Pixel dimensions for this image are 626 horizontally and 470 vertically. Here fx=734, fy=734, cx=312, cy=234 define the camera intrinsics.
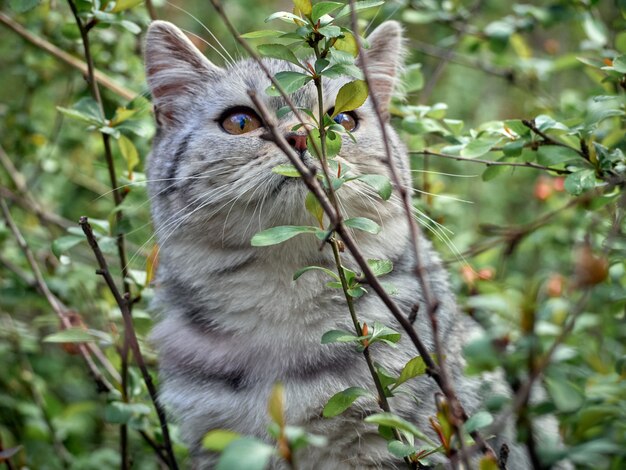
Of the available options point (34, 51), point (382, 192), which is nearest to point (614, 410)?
point (382, 192)

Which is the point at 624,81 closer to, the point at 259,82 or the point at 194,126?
the point at 259,82

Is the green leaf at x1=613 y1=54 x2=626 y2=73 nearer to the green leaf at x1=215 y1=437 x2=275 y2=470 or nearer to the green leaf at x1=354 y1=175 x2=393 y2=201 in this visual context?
the green leaf at x1=354 y1=175 x2=393 y2=201

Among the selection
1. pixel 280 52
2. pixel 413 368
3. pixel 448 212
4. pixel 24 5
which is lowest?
pixel 448 212

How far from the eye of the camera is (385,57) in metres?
2.78

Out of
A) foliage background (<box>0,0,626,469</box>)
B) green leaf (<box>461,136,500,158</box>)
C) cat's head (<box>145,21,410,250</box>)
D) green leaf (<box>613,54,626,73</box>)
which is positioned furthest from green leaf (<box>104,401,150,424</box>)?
green leaf (<box>613,54,626,73</box>)

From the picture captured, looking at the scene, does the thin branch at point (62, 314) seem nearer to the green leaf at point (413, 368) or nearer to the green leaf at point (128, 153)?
the green leaf at point (128, 153)

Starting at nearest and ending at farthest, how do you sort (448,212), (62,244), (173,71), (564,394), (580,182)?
(564,394)
(580,182)
(62,244)
(173,71)
(448,212)

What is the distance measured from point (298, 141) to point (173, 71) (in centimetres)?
94

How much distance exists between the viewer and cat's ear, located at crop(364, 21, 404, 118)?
2.73 m

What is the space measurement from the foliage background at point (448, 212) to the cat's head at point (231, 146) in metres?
0.13

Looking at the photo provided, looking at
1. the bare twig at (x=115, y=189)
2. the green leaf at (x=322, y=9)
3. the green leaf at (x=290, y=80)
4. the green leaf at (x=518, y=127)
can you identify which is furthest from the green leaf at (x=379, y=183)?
the bare twig at (x=115, y=189)

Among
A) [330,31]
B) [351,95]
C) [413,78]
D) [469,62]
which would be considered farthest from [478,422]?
[469,62]

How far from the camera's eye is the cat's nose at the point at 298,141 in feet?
6.89

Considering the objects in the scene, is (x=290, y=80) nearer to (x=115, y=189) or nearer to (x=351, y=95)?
(x=351, y=95)
